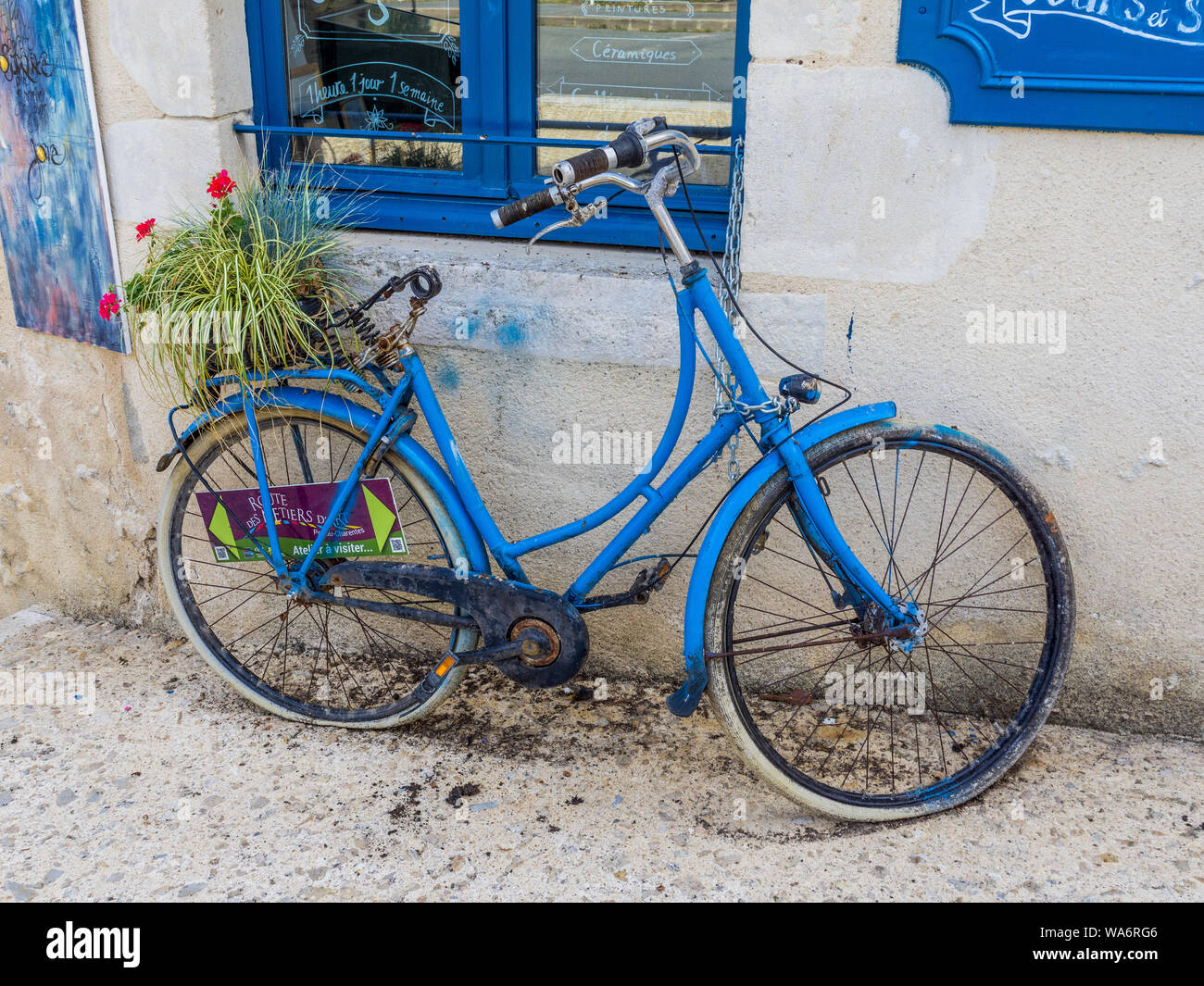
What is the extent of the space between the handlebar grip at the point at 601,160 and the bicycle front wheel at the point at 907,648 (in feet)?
2.84

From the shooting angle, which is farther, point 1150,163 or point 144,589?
point 144,589

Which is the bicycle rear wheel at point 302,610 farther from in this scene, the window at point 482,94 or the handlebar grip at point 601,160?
the handlebar grip at point 601,160

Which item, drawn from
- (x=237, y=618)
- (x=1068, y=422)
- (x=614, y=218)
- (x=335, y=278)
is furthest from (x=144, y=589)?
(x=1068, y=422)

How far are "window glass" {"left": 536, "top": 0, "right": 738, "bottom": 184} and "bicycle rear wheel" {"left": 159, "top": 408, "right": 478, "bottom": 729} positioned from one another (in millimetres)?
1207

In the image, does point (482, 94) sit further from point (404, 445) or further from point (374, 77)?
point (404, 445)

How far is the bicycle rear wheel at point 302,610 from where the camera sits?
3025 mm

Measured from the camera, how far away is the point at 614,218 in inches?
127

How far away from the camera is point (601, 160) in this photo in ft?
7.75

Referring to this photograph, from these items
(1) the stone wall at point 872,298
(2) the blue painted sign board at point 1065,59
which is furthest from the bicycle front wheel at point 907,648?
(2) the blue painted sign board at point 1065,59

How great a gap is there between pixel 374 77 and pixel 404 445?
4.30 ft

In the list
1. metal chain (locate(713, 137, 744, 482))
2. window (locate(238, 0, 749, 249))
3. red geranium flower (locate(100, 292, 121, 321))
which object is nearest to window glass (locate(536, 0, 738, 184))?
window (locate(238, 0, 749, 249))

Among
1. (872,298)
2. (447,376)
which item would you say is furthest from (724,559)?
(447,376)

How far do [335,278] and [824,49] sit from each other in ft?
4.73
